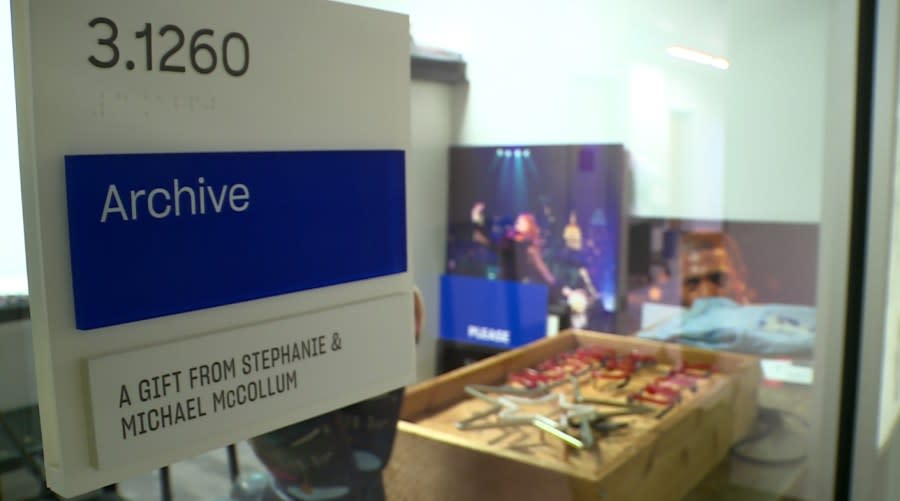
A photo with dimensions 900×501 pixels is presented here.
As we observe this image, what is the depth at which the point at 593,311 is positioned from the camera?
1141mm

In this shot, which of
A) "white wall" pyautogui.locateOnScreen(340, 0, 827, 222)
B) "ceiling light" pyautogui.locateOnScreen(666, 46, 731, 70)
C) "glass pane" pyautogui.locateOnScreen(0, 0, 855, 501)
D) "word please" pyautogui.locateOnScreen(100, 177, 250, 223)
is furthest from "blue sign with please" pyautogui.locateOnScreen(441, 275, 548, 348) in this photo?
"ceiling light" pyautogui.locateOnScreen(666, 46, 731, 70)

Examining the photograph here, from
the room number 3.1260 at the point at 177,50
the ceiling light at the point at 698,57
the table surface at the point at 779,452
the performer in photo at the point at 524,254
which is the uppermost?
the ceiling light at the point at 698,57

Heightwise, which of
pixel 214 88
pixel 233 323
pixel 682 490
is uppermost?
pixel 214 88

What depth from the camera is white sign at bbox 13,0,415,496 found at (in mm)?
409

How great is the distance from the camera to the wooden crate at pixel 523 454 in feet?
2.59

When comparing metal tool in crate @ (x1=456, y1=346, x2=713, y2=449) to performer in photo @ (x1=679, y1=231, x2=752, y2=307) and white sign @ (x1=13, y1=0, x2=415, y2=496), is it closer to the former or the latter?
white sign @ (x1=13, y1=0, x2=415, y2=496)

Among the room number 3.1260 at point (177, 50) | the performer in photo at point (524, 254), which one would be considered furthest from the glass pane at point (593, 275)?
the room number 3.1260 at point (177, 50)

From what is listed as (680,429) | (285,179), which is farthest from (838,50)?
(285,179)

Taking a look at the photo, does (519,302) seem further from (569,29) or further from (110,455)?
(110,455)

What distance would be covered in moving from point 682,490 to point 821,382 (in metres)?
0.58

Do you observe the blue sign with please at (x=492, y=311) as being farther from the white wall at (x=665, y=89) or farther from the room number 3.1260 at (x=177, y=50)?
the room number 3.1260 at (x=177, y=50)

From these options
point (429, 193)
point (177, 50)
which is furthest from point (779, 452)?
point (177, 50)

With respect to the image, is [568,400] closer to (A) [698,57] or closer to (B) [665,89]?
(B) [665,89]

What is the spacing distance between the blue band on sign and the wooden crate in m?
0.24
